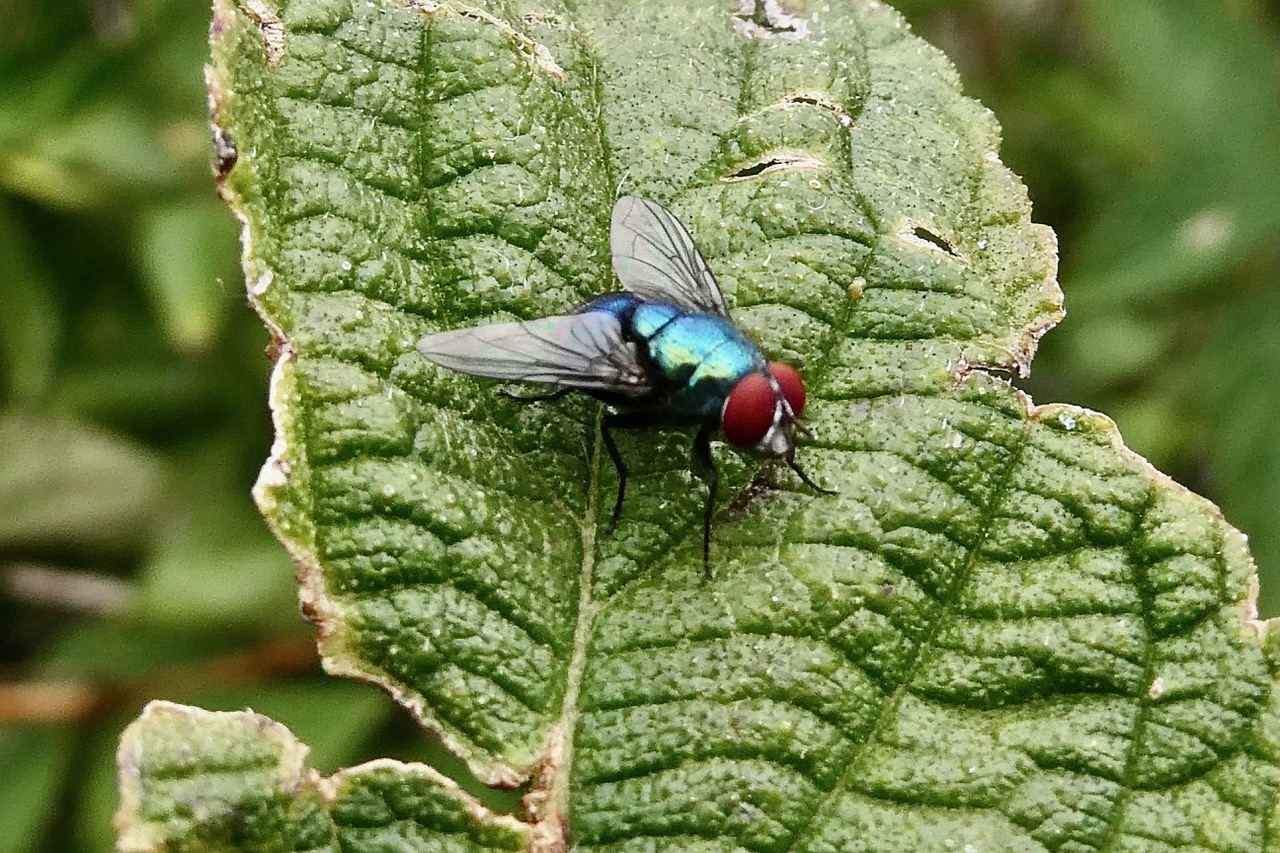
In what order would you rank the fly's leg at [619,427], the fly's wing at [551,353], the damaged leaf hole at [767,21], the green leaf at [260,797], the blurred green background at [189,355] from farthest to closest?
the blurred green background at [189,355], the damaged leaf hole at [767,21], the fly's leg at [619,427], the fly's wing at [551,353], the green leaf at [260,797]

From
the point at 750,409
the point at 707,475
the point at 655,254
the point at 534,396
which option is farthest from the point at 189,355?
the point at 750,409

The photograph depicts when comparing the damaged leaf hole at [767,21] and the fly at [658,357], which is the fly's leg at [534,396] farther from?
the damaged leaf hole at [767,21]

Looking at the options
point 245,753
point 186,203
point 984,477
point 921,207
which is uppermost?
point 186,203

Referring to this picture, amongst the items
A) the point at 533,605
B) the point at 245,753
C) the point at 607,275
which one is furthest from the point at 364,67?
the point at 245,753

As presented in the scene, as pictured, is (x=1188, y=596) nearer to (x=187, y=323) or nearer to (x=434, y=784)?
(x=434, y=784)

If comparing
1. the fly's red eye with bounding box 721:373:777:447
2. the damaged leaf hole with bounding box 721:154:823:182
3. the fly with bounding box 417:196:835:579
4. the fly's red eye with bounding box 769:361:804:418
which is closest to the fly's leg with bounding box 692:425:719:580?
the fly with bounding box 417:196:835:579

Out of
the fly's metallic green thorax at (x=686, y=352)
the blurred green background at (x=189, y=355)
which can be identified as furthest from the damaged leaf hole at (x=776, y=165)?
the blurred green background at (x=189, y=355)
